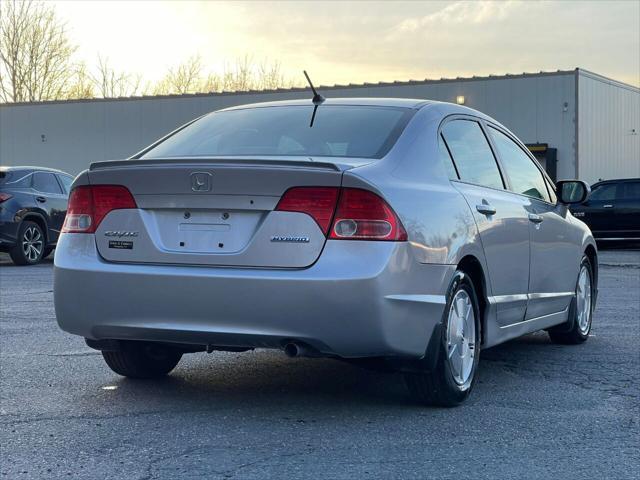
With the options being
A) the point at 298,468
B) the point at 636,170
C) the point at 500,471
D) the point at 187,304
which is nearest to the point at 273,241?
the point at 187,304

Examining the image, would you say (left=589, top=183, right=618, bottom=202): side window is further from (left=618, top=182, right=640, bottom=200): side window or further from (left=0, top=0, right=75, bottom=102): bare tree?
(left=0, top=0, right=75, bottom=102): bare tree

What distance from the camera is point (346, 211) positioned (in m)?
4.65

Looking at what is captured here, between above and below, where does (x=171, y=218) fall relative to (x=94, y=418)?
above

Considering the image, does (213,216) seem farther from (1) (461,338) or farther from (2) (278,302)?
(1) (461,338)

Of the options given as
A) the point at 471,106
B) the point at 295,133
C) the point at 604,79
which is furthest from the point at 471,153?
the point at 604,79

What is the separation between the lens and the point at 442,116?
576cm

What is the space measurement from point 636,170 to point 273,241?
3191 cm

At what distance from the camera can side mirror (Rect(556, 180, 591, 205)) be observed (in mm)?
7355

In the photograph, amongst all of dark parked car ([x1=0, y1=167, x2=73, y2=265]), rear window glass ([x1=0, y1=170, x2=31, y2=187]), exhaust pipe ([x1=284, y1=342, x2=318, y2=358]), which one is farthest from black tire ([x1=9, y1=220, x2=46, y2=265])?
exhaust pipe ([x1=284, y1=342, x2=318, y2=358])

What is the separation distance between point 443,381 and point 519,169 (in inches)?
87.0

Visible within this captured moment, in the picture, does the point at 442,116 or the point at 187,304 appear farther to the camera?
the point at 442,116

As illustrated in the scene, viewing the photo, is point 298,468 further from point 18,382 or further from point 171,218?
point 18,382

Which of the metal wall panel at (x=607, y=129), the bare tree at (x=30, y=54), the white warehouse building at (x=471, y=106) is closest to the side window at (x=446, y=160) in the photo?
the white warehouse building at (x=471, y=106)

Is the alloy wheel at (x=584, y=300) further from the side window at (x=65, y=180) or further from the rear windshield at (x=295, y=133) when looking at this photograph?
the side window at (x=65, y=180)
